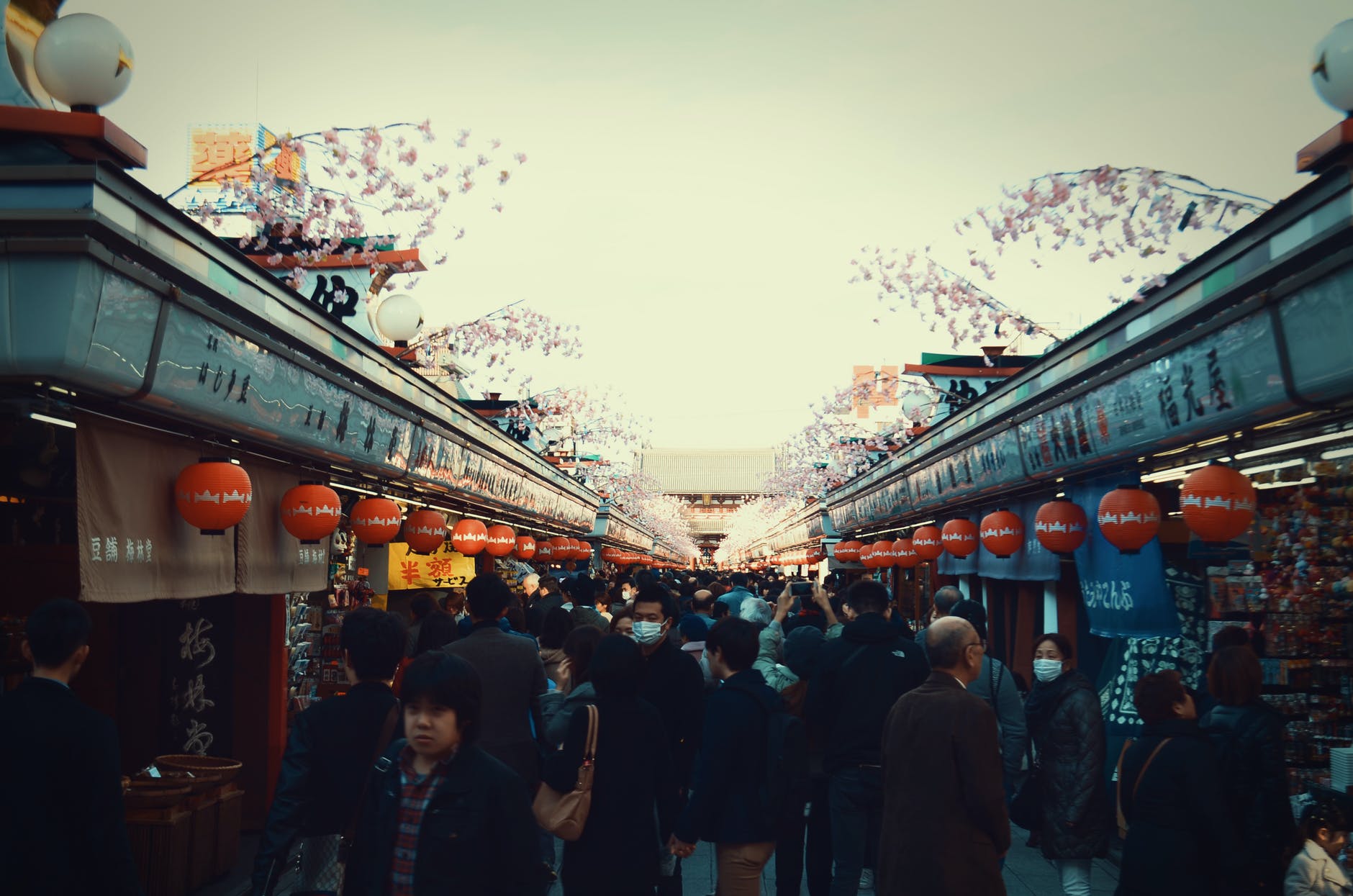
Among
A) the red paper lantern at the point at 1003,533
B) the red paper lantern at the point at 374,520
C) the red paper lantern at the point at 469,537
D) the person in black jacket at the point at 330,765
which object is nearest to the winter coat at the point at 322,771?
the person in black jacket at the point at 330,765

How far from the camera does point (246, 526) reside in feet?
25.9

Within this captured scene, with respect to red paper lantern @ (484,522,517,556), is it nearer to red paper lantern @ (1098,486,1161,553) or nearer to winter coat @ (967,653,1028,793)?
winter coat @ (967,653,1028,793)

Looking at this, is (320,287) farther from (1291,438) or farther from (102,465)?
(1291,438)

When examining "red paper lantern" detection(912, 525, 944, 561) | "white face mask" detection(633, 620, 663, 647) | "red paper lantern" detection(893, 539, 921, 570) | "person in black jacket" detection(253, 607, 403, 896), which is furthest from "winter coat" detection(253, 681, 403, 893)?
"red paper lantern" detection(893, 539, 921, 570)

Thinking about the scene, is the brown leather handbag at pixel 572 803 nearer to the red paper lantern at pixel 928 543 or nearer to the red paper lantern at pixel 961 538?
the red paper lantern at pixel 961 538

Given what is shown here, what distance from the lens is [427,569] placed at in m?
18.5

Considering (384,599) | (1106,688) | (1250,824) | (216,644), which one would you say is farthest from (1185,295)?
(384,599)

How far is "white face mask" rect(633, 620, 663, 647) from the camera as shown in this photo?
710cm

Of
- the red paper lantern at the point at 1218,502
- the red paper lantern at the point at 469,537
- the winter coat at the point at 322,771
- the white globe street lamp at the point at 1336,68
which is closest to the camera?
the winter coat at the point at 322,771

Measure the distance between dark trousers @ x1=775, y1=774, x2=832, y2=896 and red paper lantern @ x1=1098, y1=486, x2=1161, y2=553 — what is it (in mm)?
2884

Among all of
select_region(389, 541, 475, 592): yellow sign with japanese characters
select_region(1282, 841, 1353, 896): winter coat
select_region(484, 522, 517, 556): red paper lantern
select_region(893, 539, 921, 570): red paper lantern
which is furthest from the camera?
select_region(893, 539, 921, 570): red paper lantern

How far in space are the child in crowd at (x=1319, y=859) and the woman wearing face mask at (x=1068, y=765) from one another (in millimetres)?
1189

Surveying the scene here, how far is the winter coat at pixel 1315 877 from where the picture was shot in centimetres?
574

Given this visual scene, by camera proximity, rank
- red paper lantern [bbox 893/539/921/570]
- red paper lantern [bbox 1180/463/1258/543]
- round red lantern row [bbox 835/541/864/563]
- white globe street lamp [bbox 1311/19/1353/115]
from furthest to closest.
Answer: round red lantern row [bbox 835/541/864/563] → red paper lantern [bbox 893/539/921/570] → red paper lantern [bbox 1180/463/1258/543] → white globe street lamp [bbox 1311/19/1353/115]
